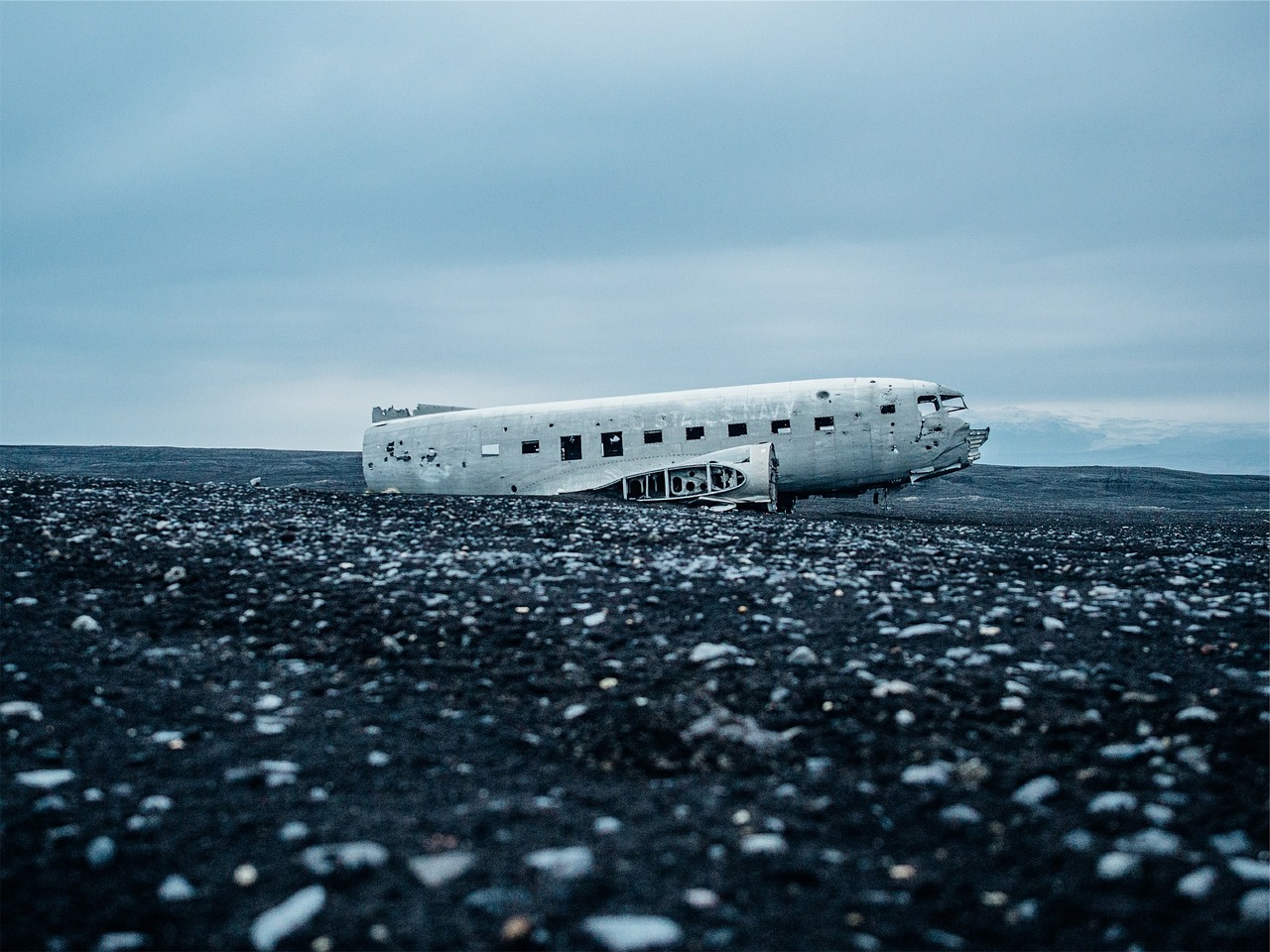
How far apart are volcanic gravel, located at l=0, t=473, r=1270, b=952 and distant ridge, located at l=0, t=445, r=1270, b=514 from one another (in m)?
39.7

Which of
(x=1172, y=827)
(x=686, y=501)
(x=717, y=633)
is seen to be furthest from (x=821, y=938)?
(x=686, y=501)

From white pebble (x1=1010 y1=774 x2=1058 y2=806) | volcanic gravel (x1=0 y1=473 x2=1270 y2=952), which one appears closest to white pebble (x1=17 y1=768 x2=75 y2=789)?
volcanic gravel (x1=0 y1=473 x2=1270 y2=952)

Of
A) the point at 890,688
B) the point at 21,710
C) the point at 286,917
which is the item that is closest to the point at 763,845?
the point at 286,917

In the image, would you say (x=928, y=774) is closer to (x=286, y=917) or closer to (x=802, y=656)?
(x=802, y=656)

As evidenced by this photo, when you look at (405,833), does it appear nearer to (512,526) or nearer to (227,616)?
(227,616)

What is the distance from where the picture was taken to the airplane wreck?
26.6m

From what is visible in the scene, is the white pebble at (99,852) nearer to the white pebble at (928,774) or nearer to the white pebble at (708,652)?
the white pebble at (708,652)

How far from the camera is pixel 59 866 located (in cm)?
391

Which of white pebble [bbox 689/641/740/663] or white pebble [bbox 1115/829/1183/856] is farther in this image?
white pebble [bbox 689/641/740/663]

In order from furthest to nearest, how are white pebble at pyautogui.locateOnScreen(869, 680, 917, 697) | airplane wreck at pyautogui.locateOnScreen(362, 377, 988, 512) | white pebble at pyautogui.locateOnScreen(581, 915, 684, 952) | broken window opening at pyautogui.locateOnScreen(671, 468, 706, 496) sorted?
airplane wreck at pyautogui.locateOnScreen(362, 377, 988, 512), broken window opening at pyautogui.locateOnScreen(671, 468, 706, 496), white pebble at pyautogui.locateOnScreen(869, 680, 917, 697), white pebble at pyautogui.locateOnScreen(581, 915, 684, 952)

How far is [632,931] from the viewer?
3375 mm

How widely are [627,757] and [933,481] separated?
72.1 meters

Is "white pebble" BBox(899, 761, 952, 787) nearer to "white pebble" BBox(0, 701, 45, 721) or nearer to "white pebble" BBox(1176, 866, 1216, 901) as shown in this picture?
"white pebble" BBox(1176, 866, 1216, 901)

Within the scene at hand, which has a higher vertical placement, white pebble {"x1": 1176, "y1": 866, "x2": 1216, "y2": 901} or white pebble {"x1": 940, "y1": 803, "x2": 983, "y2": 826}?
white pebble {"x1": 940, "y1": 803, "x2": 983, "y2": 826}
